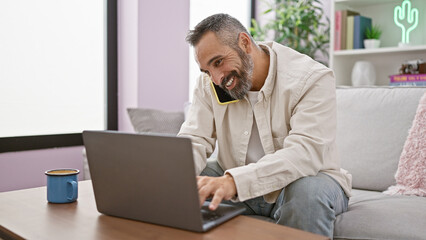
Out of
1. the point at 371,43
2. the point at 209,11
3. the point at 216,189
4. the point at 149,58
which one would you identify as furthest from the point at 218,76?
the point at 209,11

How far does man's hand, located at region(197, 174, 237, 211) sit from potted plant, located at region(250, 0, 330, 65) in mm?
2228

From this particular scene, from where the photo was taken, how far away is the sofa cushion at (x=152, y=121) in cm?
213

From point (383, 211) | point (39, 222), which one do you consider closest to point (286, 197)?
point (383, 211)

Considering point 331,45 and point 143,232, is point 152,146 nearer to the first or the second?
point 143,232

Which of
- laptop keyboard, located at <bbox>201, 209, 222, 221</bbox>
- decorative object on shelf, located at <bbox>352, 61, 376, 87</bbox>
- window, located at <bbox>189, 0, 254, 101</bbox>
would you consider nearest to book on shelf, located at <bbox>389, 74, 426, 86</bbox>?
decorative object on shelf, located at <bbox>352, 61, 376, 87</bbox>

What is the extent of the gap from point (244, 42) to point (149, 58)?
4.11 ft

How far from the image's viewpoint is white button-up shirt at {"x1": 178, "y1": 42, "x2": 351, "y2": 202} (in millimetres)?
1243

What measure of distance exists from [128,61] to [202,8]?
882 millimetres

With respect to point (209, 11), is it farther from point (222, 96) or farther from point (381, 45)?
point (222, 96)

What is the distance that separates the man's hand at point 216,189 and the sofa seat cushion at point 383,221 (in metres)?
0.45

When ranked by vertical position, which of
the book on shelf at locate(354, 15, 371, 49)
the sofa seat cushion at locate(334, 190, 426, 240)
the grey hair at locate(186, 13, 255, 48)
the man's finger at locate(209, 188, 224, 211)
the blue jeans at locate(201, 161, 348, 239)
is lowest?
the sofa seat cushion at locate(334, 190, 426, 240)

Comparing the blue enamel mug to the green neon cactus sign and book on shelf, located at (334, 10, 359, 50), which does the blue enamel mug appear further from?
the green neon cactus sign

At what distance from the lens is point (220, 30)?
145 cm

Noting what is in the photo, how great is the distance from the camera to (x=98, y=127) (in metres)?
2.68
